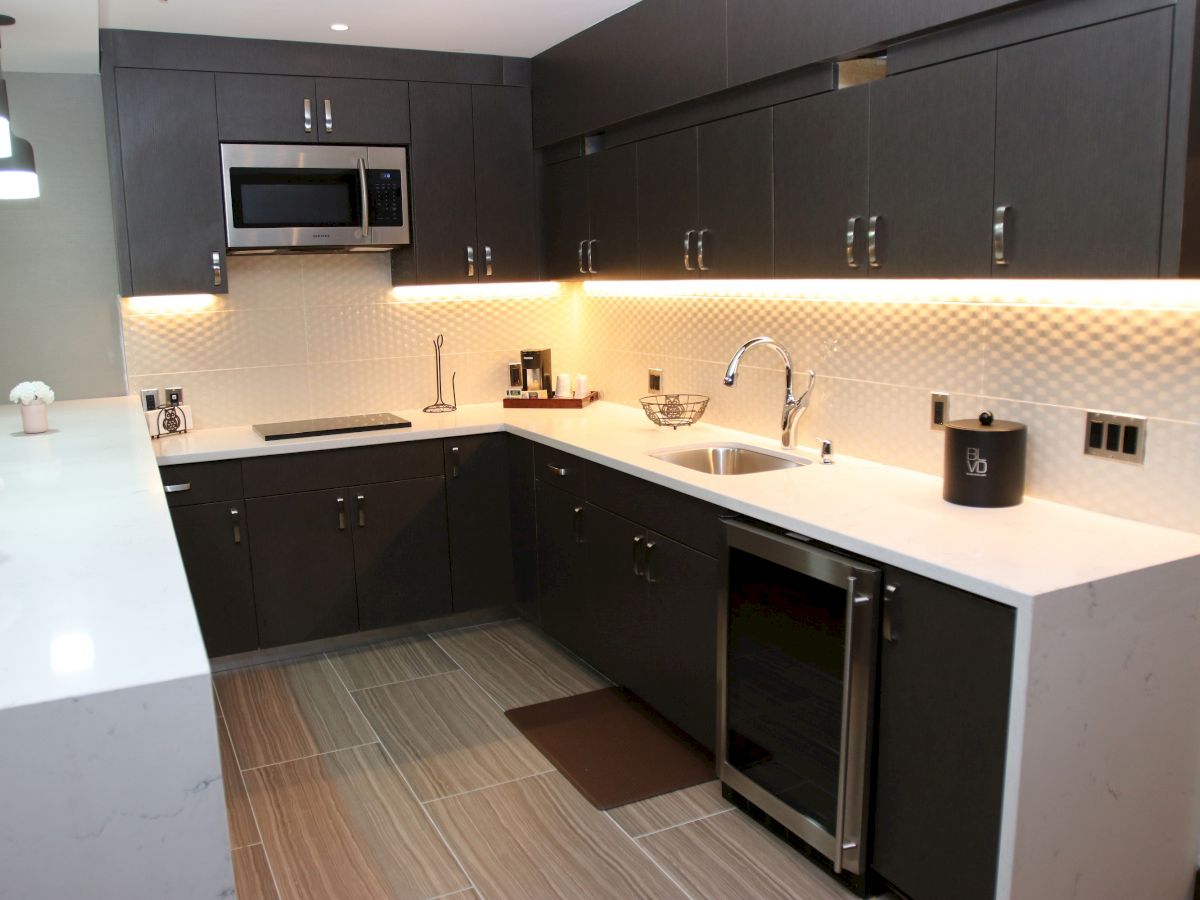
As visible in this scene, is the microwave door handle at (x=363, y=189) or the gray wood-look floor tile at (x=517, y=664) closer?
the gray wood-look floor tile at (x=517, y=664)

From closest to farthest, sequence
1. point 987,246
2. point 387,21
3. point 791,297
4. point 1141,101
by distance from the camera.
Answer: point 1141,101, point 987,246, point 791,297, point 387,21

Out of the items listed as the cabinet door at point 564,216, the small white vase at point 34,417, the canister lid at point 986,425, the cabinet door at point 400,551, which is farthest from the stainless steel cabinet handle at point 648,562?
the small white vase at point 34,417

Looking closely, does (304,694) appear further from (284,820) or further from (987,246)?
(987,246)

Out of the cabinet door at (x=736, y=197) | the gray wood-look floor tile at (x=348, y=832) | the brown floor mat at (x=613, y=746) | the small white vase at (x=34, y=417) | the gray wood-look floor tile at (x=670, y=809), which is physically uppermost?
the cabinet door at (x=736, y=197)

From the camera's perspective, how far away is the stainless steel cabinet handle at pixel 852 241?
2.90 metres

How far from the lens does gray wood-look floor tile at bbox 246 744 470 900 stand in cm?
274

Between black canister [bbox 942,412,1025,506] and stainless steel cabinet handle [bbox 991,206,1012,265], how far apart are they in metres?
Result: 0.44

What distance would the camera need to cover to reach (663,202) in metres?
3.81

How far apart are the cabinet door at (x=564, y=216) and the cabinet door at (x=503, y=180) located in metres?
0.09

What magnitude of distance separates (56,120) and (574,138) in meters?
2.19

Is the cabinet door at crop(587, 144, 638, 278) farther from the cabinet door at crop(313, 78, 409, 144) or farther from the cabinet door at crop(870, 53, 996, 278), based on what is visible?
the cabinet door at crop(870, 53, 996, 278)

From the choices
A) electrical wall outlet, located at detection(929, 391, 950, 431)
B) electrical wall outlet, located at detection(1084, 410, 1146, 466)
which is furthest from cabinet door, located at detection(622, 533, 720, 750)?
electrical wall outlet, located at detection(1084, 410, 1146, 466)

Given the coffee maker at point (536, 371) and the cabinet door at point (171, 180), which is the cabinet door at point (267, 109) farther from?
the coffee maker at point (536, 371)

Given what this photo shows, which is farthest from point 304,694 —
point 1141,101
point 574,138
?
point 1141,101
